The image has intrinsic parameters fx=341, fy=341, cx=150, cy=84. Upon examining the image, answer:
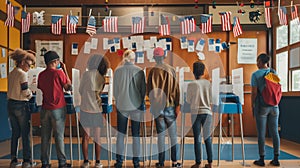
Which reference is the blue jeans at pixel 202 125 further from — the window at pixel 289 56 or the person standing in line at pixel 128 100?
the window at pixel 289 56

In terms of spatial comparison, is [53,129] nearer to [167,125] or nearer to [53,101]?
[53,101]

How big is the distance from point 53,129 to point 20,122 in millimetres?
601

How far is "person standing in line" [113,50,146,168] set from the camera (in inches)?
165

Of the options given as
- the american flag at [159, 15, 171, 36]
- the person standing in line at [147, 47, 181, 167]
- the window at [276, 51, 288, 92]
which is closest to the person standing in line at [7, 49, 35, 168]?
the person standing in line at [147, 47, 181, 167]

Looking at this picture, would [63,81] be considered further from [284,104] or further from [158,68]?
[284,104]

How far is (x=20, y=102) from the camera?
4.38 meters

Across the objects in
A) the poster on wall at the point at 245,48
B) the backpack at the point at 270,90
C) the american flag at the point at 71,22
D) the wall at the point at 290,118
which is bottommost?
the wall at the point at 290,118

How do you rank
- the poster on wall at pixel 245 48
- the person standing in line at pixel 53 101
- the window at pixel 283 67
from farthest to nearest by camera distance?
the poster on wall at pixel 245 48 < the window at pixel 283 67 < the person standing in line at pixel 53 101

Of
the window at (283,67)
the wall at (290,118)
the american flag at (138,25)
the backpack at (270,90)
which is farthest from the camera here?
the window at (283,67)

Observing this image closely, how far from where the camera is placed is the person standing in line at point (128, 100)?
4.20 meters

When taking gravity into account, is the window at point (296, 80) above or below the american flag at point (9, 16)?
below

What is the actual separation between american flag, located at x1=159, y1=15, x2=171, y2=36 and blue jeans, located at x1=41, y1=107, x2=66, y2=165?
348cm

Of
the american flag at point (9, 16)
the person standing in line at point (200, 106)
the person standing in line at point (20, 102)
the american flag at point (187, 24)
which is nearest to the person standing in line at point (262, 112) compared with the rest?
the person standing in line at point (200, 106)

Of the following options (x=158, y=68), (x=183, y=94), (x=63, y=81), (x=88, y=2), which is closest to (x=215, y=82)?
(x=183, y=94)
